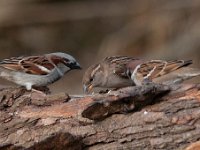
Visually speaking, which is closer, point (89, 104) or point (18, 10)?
point (89, 104)

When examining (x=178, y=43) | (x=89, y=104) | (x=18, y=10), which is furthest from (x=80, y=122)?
(x=18, y=10)

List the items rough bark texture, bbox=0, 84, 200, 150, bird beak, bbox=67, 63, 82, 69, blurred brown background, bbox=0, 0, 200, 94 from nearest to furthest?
rough bark texture, bbox=0, 84, 200, 150 < bird beak, bbox=67, 63, 82, 69 < blurred brown background, bbox=0, 0, 200, 94

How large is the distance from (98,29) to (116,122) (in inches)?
266

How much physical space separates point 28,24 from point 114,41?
56.9 inches

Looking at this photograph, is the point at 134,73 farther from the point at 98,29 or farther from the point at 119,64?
the point at 98,29

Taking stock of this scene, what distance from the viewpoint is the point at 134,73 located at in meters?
6.88

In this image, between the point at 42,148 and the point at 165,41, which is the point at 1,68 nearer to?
the point at 42,148

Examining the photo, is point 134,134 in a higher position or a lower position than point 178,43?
lower

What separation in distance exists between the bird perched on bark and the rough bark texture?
1180 mm

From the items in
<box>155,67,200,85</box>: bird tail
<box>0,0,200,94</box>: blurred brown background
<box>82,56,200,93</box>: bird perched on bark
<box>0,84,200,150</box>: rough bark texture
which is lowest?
<box>0,84,200,150</box>: rough bark texture

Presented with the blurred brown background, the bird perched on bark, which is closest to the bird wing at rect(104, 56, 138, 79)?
the bird perched on bark

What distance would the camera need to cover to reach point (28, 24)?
39.0ft

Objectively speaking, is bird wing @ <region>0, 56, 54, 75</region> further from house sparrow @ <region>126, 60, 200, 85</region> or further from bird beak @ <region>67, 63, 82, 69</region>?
house sparrow @ <region>126, 60, 200, 85</region>

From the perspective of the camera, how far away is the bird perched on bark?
6844 mm
